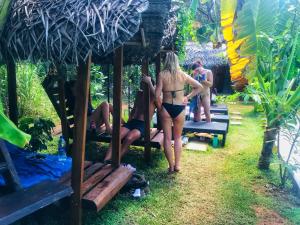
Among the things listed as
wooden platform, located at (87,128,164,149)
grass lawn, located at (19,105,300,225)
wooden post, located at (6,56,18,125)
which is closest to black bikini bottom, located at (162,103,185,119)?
wooden platform, located at (87,128,164,149)

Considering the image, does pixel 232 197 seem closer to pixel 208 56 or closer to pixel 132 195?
pixel 132 195

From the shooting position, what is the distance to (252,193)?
484 centimetres

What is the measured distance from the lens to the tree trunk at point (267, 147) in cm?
537

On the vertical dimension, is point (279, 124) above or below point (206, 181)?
above

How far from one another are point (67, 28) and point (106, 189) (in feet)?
6.33

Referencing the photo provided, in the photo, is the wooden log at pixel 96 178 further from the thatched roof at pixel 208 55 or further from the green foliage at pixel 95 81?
the thatched roof at pixel 208 55

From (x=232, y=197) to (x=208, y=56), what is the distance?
1399 cm

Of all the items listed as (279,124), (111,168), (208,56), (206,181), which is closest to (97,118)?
(111,168)

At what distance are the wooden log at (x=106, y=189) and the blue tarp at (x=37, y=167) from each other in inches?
24.9

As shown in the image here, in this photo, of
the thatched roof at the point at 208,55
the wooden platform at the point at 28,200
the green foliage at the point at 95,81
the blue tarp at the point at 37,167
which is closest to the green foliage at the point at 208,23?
the thatched roof at the point at 208,55

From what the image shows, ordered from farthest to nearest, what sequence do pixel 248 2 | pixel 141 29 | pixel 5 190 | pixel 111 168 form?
1. pixel 248 2
2. pixel 111 168
3. pixel 141 29
4. pixel 5 190

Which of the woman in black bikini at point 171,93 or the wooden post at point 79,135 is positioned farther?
the woman in black bikini at point 171,93

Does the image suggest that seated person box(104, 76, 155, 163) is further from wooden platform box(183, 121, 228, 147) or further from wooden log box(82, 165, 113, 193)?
wooden platform box(183, 121, 228, 147)

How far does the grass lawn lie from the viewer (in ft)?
13.1
